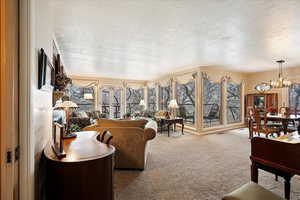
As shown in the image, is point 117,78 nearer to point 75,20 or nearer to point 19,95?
point 75,20

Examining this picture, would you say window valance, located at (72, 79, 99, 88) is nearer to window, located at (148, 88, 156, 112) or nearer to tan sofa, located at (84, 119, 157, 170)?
window, located at (148, 88, 156, 112)

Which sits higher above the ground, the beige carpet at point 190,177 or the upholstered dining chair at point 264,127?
the upholstered dining chair at point 264,127

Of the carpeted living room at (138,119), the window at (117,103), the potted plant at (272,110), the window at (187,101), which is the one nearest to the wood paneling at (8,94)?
the carpeted living room at (138,119)

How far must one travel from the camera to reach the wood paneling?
947 mm

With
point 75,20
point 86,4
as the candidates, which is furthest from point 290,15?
point 75,20

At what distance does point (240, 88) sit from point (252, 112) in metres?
2.60

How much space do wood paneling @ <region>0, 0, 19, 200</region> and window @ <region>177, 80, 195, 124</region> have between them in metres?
6.44

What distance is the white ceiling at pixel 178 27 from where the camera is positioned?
7.24 ft

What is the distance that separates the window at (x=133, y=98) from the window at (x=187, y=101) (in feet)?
10.8

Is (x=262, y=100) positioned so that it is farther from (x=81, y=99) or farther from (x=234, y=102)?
(x=81, y=99)

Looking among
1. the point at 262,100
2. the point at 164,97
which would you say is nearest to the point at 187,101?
the point at 164,97

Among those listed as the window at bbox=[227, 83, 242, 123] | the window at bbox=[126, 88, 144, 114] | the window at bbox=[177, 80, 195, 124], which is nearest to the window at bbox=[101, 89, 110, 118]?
the window at bbox=[126, 88, 144, 114]

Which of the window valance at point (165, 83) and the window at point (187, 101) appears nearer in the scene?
the window at point (187, 101)

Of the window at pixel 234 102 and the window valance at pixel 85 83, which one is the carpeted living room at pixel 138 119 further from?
the window valance at pixel 85 83
